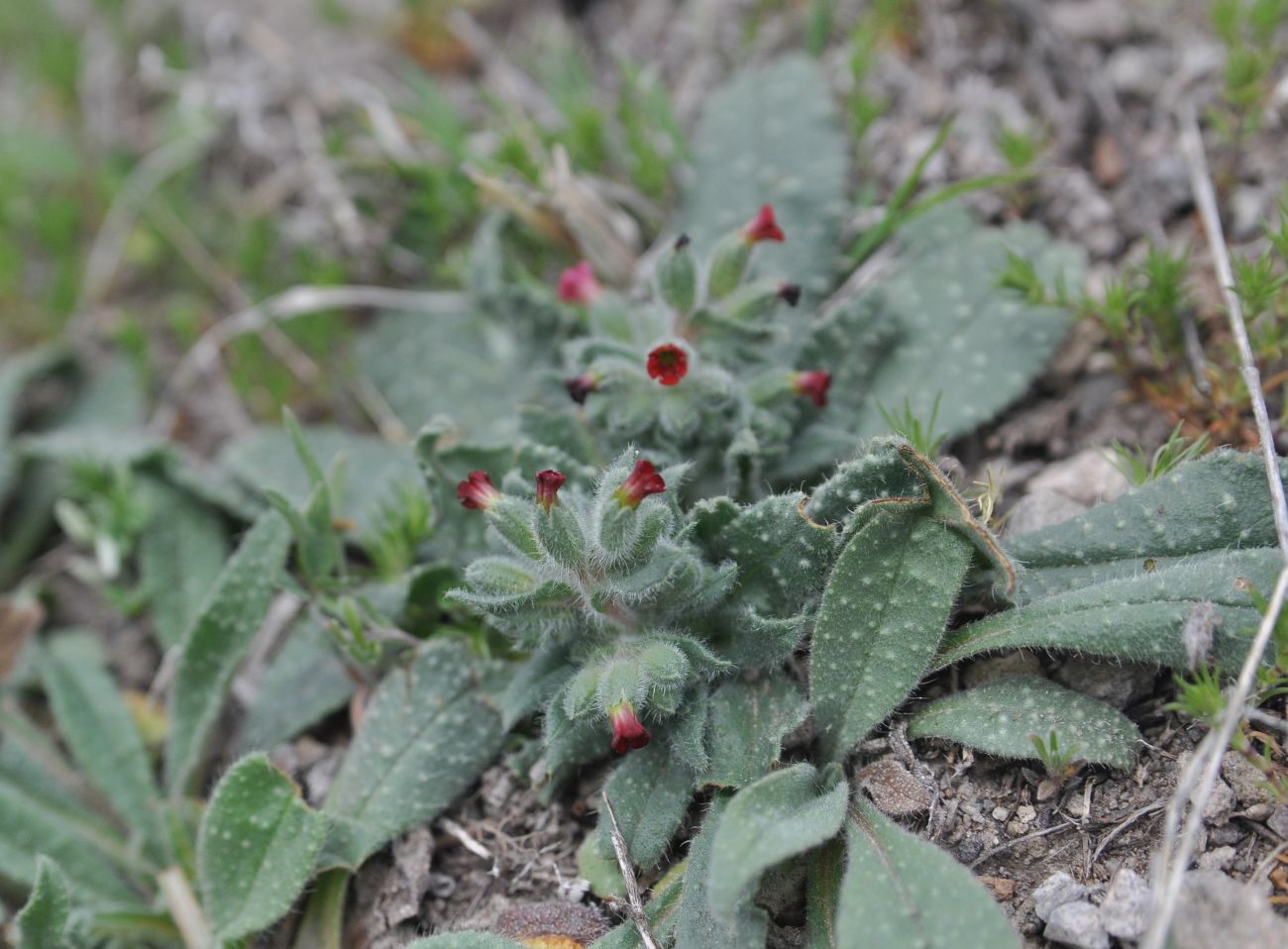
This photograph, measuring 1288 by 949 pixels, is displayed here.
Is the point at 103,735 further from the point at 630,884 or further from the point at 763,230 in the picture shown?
the point at 763,230

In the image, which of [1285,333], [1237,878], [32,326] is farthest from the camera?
[32,326]

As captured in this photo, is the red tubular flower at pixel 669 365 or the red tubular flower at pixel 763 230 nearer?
the red tubular flower at pixel 669 365

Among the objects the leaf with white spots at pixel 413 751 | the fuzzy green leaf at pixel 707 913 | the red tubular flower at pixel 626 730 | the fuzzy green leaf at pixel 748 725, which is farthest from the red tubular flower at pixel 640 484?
the leaf with white spots at pixel 413 751

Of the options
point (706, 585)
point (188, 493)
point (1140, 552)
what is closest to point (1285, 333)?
point (1140, 552)

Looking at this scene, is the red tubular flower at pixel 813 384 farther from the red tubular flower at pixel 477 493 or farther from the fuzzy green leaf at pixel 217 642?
the fuzzy green leaf at pixel 217 642

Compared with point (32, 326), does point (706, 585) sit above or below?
below

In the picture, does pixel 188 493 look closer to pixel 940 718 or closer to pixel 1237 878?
pixel 940 718
